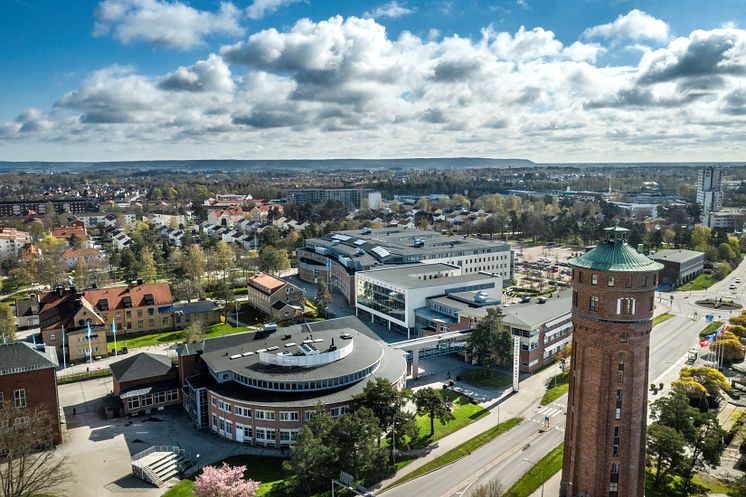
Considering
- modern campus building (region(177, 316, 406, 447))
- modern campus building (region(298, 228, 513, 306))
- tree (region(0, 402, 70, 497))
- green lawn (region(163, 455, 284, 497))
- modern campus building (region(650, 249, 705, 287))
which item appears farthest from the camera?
modern campus building (region(650, 249, 705, 287))

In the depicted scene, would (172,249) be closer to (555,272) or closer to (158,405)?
(158,405)

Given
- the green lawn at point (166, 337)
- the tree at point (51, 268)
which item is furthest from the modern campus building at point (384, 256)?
the tree at point (51, 268)

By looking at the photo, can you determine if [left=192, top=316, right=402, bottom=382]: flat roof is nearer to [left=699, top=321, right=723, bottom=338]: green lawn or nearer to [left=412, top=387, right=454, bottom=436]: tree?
[left=412, top=387, right=454, bottom=436]: tree

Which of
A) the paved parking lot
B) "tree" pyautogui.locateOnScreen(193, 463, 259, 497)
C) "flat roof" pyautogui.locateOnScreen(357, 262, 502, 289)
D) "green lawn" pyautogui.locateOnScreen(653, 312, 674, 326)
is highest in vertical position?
"flat roof" pyautogui.locateOnScreen(357, 262, 502, 289)

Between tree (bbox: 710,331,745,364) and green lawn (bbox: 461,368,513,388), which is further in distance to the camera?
tree (bbox: 710,331,745,364)

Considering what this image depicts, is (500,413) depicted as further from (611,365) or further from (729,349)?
(729,349)

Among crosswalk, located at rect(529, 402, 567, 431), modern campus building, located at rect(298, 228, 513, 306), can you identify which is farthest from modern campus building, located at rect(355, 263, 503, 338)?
crosswalk, located at rect(529, 402, 567, 431)
